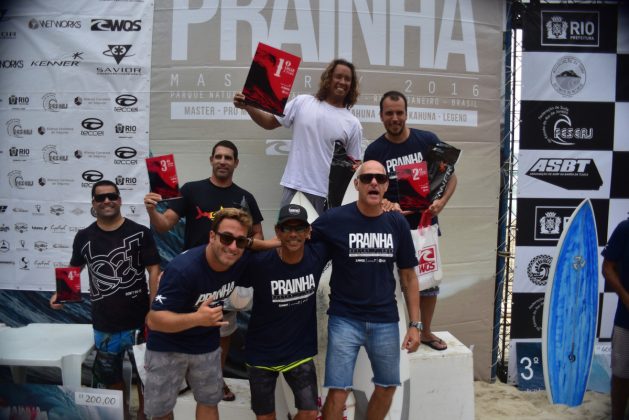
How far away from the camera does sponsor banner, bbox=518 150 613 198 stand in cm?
367

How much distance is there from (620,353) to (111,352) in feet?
10.1

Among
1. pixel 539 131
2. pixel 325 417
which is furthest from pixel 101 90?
pixel 539 131

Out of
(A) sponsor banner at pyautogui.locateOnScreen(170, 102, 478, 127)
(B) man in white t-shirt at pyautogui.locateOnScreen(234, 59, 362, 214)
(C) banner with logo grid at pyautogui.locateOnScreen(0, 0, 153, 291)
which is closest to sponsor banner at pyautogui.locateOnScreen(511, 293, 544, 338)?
(A) sponsor banner at pyautogui.locateOnScreen(170, 102, 478, 127)

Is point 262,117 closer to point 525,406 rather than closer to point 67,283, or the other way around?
point 67,283

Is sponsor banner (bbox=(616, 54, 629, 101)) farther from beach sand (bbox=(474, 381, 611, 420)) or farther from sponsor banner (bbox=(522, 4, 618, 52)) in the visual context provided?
beach sand (bbox=(474, 381, 611, 420))

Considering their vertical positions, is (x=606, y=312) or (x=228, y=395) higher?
(x=606, y=312)

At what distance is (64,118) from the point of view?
3473 millimetres

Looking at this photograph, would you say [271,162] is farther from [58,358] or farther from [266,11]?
[58,358]

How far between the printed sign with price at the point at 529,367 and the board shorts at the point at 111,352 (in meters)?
2.96

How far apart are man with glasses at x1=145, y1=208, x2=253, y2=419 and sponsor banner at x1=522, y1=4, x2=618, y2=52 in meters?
3.00

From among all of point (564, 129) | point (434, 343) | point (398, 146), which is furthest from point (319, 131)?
point (564, 129)

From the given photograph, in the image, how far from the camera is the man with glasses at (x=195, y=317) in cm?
196

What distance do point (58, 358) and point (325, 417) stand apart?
5.31ft

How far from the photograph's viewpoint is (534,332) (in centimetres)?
372
